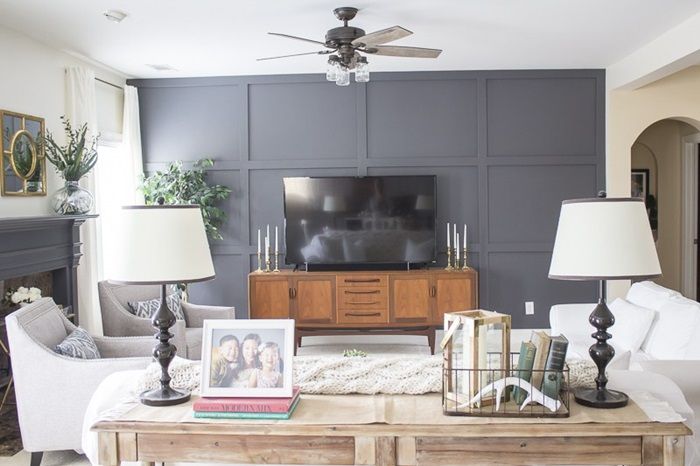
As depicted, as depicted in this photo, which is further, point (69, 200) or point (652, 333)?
point (69, 200)

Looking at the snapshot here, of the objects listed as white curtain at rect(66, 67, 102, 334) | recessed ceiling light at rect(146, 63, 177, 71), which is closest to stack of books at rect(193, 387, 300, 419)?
white curtain at rect(66, 67, 102, 334)

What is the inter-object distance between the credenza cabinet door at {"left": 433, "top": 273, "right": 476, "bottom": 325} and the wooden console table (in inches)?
165

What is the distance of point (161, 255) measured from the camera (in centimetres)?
216

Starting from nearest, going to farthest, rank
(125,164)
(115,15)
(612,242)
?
(612,242) < (115,15) < (125,164)

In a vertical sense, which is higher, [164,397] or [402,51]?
[402,51]

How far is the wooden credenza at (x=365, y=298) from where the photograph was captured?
6.16 m

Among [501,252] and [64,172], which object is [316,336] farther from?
[64,172]

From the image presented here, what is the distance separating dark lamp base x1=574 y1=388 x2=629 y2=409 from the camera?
1999mm

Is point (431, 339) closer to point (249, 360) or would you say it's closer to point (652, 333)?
point (652, 333)

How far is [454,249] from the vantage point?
6648 mm

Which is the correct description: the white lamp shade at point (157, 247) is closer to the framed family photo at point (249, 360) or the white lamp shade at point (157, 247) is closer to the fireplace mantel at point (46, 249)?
the framed family photo at point (249, 360)

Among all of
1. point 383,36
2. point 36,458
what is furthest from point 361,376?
point 383,36

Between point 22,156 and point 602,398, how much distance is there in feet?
14.2

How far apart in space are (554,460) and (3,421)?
12.0ft
